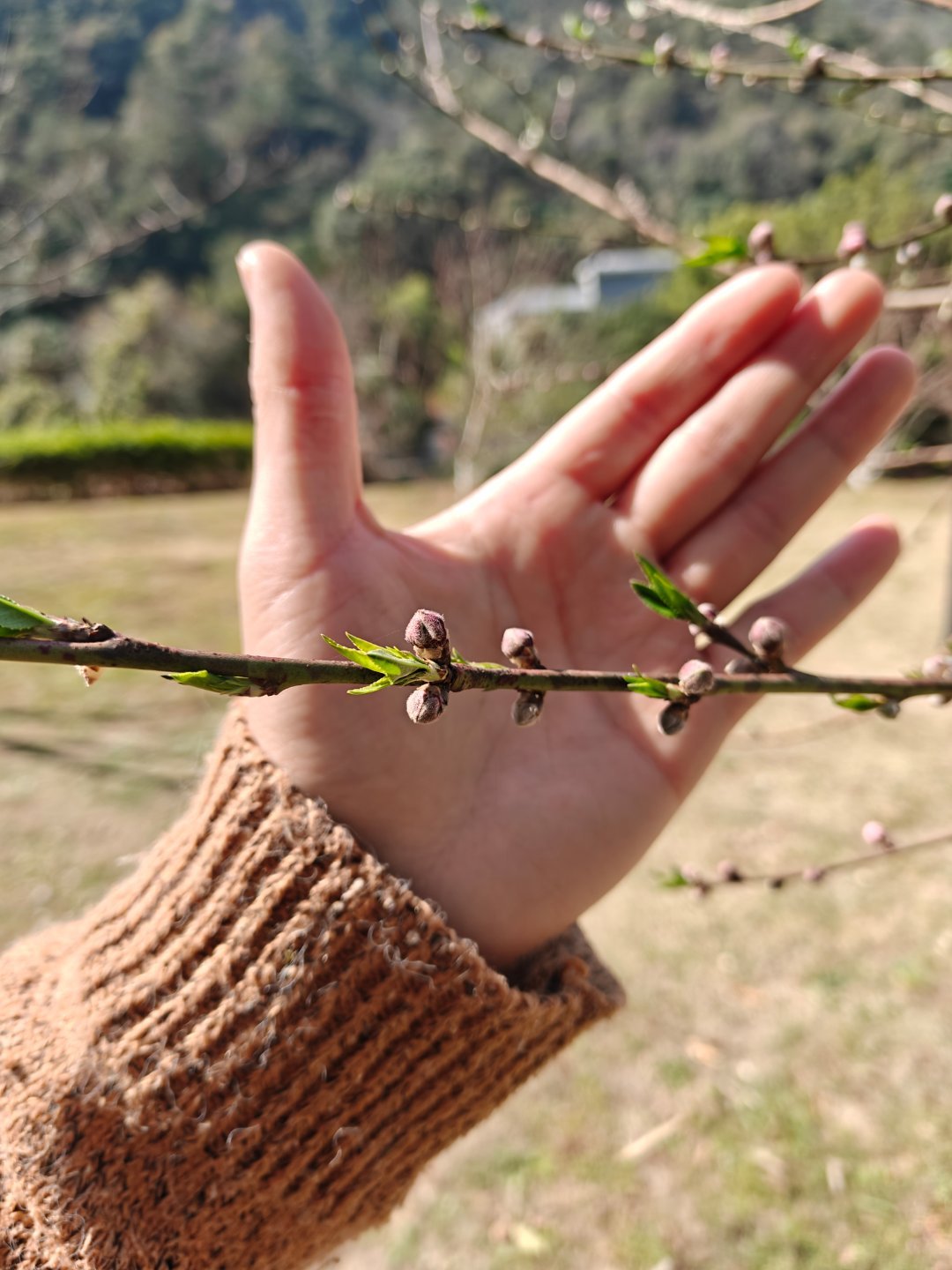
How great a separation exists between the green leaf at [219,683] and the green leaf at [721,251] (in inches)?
29.4

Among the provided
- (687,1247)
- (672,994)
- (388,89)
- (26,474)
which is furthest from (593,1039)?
(388,89)

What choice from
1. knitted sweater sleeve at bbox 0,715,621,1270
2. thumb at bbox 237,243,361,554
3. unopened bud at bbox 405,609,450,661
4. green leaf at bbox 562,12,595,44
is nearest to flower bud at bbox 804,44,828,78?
green leaf at bbox 562,12,595,44

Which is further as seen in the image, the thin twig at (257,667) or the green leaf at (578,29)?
the green leaf at (578,29)

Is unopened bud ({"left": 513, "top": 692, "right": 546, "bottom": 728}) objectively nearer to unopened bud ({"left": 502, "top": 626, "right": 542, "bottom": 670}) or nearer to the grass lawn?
unopened bud ({"left": 502, "top": 626, "right": 542, "bottom": 670})

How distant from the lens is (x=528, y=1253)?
206cm

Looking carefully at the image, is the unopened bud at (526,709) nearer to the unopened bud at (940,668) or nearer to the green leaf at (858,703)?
the green leaf at (858,703)

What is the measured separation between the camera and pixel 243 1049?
41.1 inches

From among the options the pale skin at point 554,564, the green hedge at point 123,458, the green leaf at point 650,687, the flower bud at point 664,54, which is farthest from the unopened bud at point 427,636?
the green hedge at point 123,458

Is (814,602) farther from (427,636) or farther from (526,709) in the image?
(427,636)

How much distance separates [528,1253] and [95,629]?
2.22 m

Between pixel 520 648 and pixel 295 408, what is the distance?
0.72 metres

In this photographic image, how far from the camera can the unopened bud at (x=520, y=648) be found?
0.62m

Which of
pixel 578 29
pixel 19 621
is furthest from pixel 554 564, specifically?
pixel 19 621

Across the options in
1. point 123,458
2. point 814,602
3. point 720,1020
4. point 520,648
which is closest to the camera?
point 520,648
